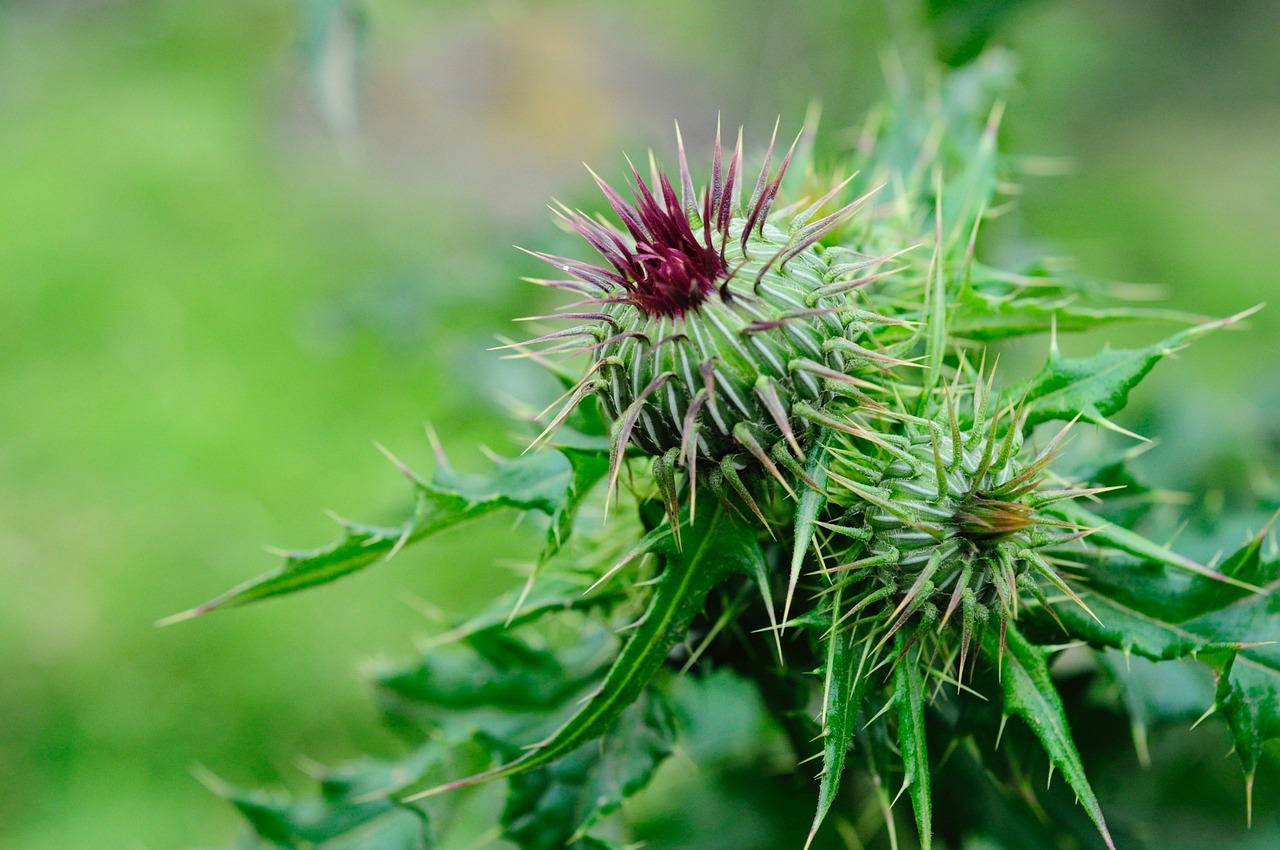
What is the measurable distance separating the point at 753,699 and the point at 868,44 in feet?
12.1

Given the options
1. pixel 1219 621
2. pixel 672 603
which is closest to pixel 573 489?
pixel 672 603

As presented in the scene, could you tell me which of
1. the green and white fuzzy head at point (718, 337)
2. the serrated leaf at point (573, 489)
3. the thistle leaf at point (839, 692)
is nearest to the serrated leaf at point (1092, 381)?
the green and white fuzzy head at point (718, 337)

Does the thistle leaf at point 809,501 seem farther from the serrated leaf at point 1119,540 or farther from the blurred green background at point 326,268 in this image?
the blurred green background at point 326,268

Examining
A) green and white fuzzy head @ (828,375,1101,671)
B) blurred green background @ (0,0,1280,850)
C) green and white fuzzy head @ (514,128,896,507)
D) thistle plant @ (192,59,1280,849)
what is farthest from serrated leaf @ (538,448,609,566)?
green and white fuzzy head @ (828,375,1101,671)

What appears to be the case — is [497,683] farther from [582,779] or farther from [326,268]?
[326,268]

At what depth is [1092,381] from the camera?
76.5 inches

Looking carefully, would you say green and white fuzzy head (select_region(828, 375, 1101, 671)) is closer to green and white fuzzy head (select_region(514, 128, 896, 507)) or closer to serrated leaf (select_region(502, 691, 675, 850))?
green and white fuzzy head (select_region(514, 128, 896, 507))

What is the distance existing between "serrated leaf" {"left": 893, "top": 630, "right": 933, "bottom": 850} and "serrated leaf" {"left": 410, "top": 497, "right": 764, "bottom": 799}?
305 millimetres

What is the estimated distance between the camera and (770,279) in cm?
163

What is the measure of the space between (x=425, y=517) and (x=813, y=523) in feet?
2.79

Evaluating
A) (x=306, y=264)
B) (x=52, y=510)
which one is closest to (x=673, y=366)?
(x=52, y=510)

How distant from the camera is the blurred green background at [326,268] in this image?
4766 mm

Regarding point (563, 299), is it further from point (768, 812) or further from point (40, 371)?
point (40, 371)

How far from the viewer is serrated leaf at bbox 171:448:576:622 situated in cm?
194
